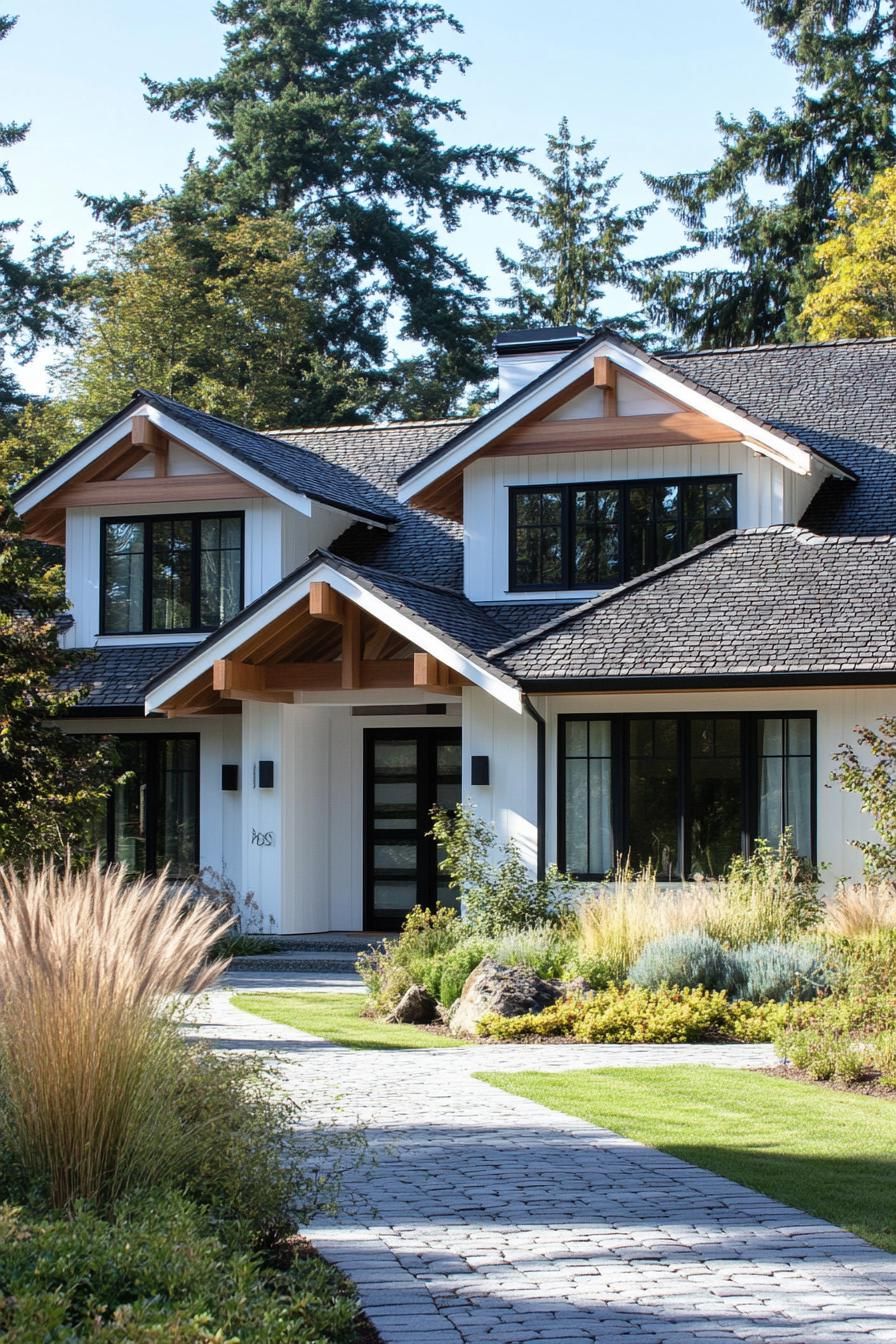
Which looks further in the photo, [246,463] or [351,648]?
[246,463]

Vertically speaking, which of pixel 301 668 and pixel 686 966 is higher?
pixel 301 668

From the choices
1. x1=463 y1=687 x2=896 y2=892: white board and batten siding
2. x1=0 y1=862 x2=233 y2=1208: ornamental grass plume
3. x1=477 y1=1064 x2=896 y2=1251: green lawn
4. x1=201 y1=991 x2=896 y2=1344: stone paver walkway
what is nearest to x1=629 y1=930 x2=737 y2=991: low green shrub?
x1=477 y1=1064 x2=896 y2=1251: green lawn

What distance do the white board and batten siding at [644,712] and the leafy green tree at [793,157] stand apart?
23690 mm

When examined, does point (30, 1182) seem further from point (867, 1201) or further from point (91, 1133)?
point (867, 1201)

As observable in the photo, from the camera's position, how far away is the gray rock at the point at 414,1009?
13.6 meters

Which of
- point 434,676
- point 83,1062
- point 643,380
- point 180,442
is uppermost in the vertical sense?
point 643,380

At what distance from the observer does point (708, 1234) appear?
6.60m

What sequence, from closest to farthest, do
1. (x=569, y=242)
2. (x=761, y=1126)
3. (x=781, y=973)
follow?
(x=761, y=1126)
(x=781, y=973)
(x=569, y=242)

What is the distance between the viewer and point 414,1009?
44.7ft

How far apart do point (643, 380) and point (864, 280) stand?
1302cm

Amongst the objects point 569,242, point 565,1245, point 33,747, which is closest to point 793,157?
point 569,242

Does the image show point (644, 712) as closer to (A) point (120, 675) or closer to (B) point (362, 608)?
(B) point (362, 608)

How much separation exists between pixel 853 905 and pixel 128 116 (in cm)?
3922

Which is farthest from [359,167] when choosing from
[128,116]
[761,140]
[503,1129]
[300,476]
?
[503,1129]
